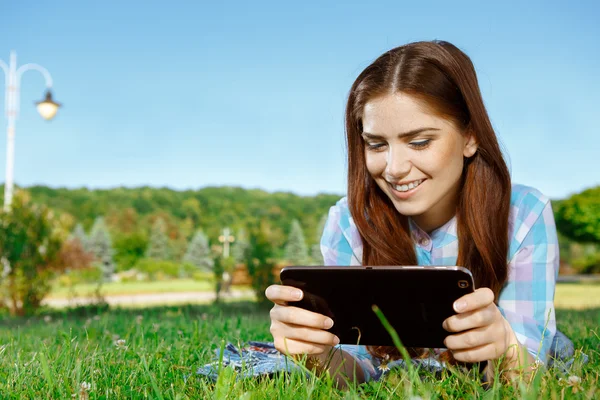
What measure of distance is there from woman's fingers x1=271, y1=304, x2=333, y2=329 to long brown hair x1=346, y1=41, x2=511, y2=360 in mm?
552

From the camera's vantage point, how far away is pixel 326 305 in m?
1.88

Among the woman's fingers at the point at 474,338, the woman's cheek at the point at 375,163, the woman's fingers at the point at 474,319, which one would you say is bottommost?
the woman's fingers at the point at 474,338

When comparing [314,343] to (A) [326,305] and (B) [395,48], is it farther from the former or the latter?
(B) [395,48]

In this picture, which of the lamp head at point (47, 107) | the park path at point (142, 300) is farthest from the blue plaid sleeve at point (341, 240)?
the lamp head at point (47, 107)

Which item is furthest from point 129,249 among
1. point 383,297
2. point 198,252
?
point 383,297

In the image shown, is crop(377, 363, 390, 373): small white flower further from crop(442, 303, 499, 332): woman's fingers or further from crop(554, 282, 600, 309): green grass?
crop(554, 282, 600, 309): green grass

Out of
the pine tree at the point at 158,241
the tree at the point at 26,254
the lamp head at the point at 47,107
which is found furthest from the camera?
the pine tree at the point at 158,241

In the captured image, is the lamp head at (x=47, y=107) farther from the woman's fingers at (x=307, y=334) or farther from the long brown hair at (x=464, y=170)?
the woman's fingers at (x=307, y=334)

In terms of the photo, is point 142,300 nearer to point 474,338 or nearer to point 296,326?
point 296,326

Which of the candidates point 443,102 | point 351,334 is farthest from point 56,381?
point 443,102

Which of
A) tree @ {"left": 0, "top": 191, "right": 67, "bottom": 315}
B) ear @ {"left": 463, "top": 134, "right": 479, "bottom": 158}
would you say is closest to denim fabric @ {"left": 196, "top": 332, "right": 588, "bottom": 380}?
ear @ {"left": 463, "top": 134, "right": 479, "bottom": 158}

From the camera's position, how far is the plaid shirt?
2205 millimetres

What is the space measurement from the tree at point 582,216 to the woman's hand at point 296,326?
33918 mm

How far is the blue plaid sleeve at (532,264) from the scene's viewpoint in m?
2.31
